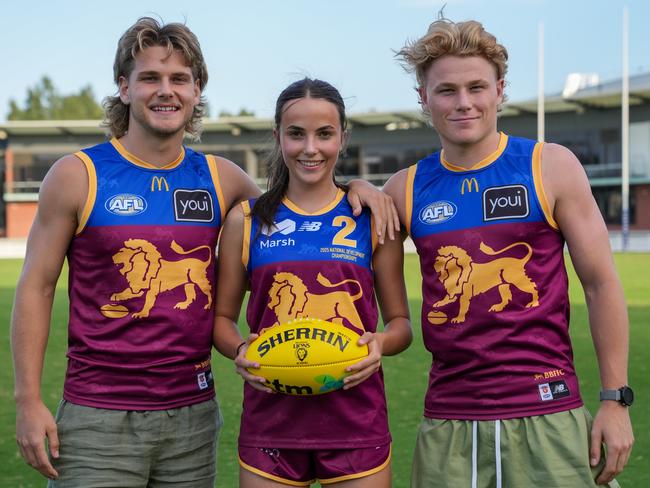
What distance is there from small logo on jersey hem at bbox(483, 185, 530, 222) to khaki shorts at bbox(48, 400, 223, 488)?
137cm

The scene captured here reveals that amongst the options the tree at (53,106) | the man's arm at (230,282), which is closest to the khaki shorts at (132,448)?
the man's arm at (230,282)

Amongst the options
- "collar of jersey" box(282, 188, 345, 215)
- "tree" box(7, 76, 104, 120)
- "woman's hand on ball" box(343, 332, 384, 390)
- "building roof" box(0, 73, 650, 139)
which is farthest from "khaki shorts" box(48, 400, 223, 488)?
"tree" box(7, 76, 104, 120)

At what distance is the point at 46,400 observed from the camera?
26.7 ft

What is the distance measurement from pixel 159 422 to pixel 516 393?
1346 millimetres

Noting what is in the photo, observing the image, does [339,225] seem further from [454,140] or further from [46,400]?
[46,400]

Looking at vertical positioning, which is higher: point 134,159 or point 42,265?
point 134,159

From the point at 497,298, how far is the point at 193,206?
4.11 feet

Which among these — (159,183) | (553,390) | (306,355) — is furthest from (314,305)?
(553,390)

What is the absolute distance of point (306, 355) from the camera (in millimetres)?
3107

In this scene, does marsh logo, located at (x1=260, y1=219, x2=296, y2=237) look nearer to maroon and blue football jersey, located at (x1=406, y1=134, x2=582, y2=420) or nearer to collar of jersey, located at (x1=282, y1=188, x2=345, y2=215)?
collar of jersey, located at (x1=282, y1=188, x2=345, y2=215)

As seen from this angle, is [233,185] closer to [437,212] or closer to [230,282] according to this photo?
[230,282]

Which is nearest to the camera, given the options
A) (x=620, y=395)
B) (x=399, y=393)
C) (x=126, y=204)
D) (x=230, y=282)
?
(x=620, y=395)

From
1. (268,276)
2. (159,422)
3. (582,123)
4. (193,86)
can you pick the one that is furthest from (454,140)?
(582,123)

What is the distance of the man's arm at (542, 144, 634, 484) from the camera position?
3.11 meters
